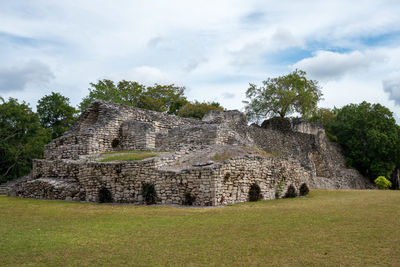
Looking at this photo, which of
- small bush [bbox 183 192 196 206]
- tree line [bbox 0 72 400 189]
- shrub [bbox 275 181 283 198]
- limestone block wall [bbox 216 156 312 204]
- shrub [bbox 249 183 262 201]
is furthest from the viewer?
tree line [bbox 0 72 400 189]

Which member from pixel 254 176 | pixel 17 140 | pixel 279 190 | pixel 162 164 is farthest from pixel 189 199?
pixel 17 140

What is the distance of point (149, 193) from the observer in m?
13.5

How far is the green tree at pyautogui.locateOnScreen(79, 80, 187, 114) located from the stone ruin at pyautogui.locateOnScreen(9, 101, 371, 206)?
19.4 metres

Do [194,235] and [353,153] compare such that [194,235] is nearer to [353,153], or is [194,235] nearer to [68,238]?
[68,238]

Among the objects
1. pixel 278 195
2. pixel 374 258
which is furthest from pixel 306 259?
pixel 278 195

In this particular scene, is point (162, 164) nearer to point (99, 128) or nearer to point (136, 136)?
point (136, 136)

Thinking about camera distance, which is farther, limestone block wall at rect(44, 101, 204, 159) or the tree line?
the tree line

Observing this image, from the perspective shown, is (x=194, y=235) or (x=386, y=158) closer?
(x=194, y=235)

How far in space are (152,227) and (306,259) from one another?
4145 millimetres

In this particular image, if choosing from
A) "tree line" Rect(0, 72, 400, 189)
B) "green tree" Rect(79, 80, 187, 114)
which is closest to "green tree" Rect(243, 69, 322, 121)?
"tree line" Rect(0, 72, 400, 189)

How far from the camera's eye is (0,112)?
2617cm

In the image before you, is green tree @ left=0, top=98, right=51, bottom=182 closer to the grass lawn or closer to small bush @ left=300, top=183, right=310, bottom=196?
→ the grass lawn

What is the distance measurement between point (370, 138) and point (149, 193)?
27.8 m

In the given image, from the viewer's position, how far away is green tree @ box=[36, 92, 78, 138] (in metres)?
33.3
